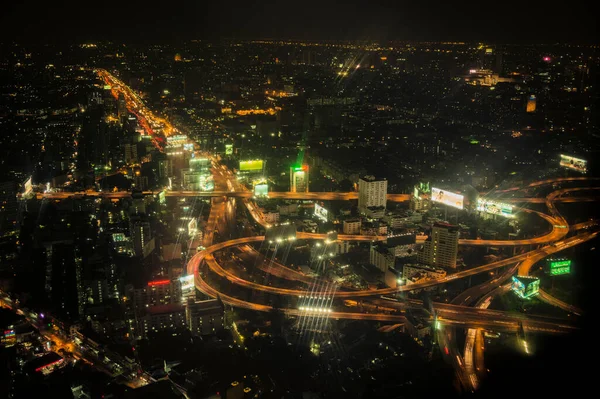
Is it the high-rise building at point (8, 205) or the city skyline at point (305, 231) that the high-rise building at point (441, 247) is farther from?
the high-rise building at point (8, 205)

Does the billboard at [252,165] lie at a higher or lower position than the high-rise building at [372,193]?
higher

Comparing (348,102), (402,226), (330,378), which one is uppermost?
(348,102)

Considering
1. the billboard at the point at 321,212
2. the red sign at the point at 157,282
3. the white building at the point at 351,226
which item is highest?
the billboard at the point at 321,212

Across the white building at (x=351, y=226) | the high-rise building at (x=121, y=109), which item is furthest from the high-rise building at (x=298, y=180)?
the high-rise building at (x=121, y=109)

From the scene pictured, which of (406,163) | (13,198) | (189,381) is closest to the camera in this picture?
(189,381)

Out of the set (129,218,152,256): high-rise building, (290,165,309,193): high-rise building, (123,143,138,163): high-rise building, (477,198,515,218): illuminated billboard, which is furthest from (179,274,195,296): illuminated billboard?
(123,143,138,163): high-rise building

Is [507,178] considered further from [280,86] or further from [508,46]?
[280,86]

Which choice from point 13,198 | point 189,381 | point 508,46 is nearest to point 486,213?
point 508,46

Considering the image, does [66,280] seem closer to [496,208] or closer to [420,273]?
[420,273]
